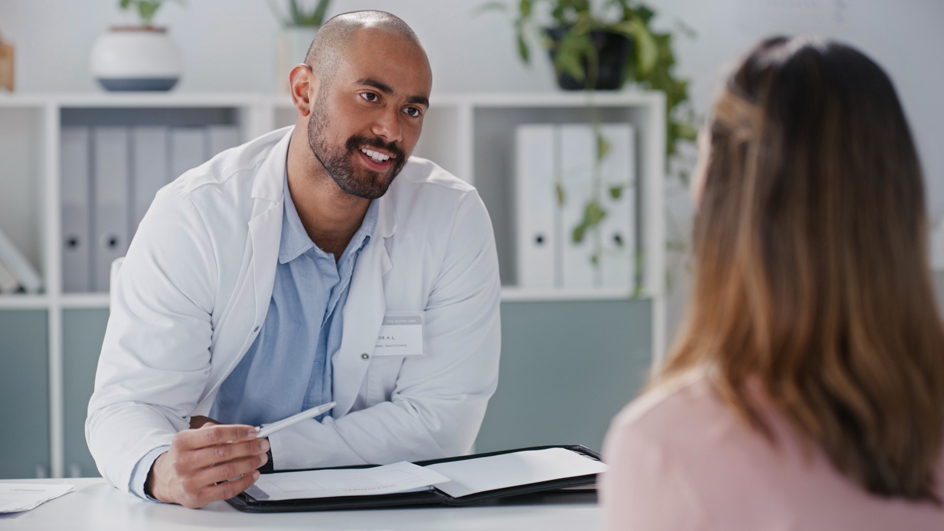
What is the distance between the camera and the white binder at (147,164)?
2.51 meters

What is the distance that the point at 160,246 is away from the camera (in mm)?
1501

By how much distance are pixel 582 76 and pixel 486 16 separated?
0.48 m

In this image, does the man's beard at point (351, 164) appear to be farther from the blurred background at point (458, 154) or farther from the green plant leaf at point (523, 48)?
the green plant leaf at point (523, 48)

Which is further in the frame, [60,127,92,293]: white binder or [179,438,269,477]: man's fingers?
[60,127,92,293]: white binder

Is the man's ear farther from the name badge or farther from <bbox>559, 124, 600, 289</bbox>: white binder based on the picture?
<bbox>559, 124, 600, 289</bbox>: white binder

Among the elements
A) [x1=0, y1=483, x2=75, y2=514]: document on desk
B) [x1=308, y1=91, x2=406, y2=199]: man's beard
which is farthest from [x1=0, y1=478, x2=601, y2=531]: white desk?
[x1=308, y1=91, x2=406, y2=199]: man's beard

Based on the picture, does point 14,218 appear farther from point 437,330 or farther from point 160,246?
point 437,330

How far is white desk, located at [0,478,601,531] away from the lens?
1.10 m

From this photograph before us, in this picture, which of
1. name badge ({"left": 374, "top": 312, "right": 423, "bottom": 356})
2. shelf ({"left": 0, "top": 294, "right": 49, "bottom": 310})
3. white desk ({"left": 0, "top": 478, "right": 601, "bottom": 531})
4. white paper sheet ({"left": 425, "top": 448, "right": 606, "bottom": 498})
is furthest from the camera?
shelf ({"left": 0, "top": 294, "right": 49, "bottom": 310})

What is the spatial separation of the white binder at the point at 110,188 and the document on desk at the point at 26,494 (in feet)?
4.40

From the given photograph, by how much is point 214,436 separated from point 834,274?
0.84 m

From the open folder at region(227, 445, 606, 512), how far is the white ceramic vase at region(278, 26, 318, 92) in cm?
160

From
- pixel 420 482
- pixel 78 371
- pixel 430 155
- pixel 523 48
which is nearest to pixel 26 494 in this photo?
pixel 420 482

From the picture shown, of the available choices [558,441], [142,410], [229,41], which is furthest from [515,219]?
[142,410]
